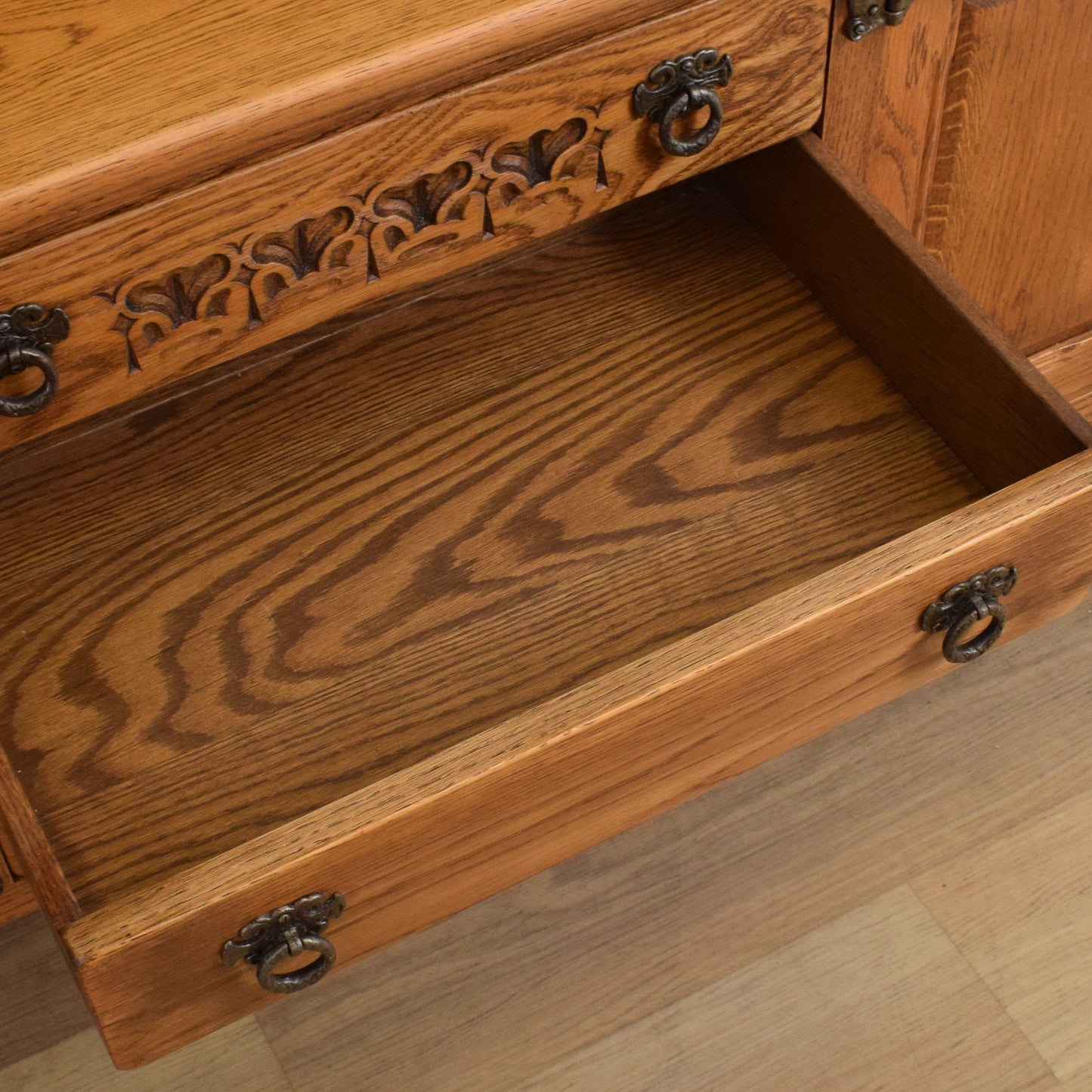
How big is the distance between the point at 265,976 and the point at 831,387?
501 millimetres

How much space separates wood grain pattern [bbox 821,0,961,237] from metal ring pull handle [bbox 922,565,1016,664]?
308 mm

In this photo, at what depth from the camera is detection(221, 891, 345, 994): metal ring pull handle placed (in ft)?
2.33

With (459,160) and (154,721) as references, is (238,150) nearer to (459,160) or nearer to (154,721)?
(459,160)

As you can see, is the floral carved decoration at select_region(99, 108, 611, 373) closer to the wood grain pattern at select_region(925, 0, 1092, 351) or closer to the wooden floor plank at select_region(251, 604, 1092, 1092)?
the wood grain pattern at select_region(925, 0, 1092, 351)

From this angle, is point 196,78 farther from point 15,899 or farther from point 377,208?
point 15,899

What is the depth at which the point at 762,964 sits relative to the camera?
1114 millimetres

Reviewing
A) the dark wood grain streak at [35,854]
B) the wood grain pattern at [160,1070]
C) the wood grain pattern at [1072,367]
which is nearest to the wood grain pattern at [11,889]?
the wood grain pattern at [160,1070]

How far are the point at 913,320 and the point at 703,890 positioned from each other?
46cm

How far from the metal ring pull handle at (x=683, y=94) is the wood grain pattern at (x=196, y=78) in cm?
7

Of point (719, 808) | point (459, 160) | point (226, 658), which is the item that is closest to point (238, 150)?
point (459, 160)

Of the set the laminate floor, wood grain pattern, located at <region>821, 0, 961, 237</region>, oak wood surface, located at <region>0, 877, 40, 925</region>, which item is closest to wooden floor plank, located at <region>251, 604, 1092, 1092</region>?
the laminate floor

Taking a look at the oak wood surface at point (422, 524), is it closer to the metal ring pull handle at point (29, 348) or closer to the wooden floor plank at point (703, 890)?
the metal ring pull handle at point (29, 348)

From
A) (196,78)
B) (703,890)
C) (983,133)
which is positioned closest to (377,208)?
(196,78)

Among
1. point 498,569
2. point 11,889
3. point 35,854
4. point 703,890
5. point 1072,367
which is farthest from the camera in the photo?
point 1072,367
